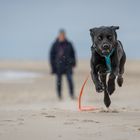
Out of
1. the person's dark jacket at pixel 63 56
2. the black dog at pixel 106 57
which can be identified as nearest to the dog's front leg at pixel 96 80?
the black dog at pixel 106 57

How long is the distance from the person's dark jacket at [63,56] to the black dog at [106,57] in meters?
7.59

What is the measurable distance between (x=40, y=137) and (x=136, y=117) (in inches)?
87.5

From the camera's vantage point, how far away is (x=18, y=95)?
21.3 metres

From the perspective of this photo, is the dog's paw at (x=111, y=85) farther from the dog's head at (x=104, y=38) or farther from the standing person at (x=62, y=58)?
the standing person at (x=62, y=58)

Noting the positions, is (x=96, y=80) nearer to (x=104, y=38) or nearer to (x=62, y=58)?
(x=104, y=38)

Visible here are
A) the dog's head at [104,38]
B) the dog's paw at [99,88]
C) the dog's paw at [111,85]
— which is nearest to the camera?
the dog's head at [104,38]

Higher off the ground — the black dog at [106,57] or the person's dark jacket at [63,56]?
the person's dark jacket at [63,56]

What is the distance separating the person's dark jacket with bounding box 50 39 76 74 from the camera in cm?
1705

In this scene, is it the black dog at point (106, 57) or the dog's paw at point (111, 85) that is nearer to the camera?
the black dog at point (106, 57)

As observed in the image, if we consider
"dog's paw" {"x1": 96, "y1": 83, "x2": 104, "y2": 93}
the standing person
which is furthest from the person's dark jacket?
"dog's paw" {"x1": 96, "y1": 83, "x2": 104, "y2": 93}

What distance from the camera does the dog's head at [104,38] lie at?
8137mm

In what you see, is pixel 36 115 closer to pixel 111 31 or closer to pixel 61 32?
pixel 111 31

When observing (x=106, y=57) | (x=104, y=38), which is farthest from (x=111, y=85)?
(x=104, y=38)

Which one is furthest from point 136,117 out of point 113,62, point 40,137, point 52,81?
point 52,81
